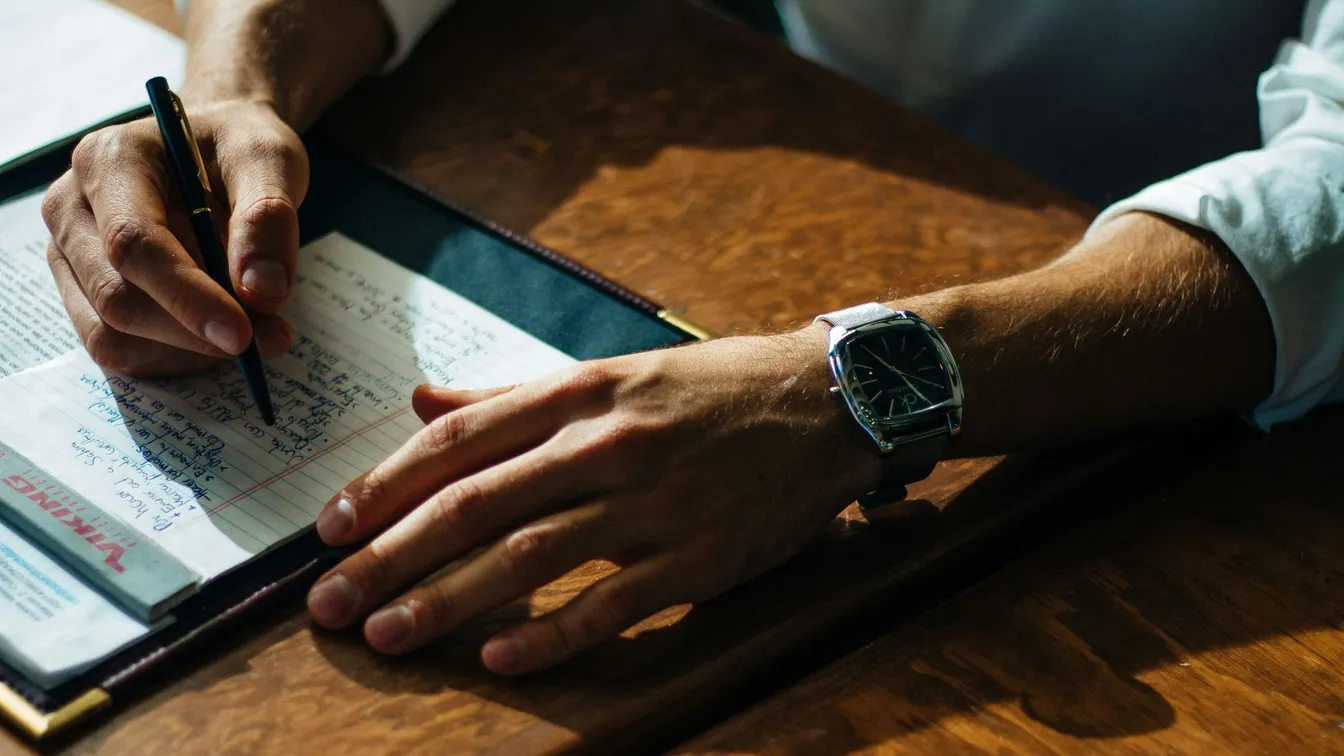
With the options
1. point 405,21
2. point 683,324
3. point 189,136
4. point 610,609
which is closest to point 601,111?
point 405,21

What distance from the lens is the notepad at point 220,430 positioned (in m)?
0.68

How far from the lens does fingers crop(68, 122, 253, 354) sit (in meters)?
0.77

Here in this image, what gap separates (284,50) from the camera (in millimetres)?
1118

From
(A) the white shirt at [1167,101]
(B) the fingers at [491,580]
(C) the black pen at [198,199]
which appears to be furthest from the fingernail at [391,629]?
(A) the white shirt at [1167,101]

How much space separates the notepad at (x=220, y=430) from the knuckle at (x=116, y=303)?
0.15 ft

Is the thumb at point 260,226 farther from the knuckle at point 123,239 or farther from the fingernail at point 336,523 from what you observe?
the fingernail at point 336,523

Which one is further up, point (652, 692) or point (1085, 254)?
point (1085, 254)

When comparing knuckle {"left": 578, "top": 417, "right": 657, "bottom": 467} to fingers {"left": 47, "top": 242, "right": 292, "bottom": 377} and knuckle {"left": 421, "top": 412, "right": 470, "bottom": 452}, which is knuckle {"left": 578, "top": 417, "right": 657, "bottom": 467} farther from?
fingers {"left": 47, "top": 242, "right": 292, "bottom": 377}

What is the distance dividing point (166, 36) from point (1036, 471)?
3.35 feet

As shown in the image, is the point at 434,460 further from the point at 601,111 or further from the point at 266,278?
the point at 601,111

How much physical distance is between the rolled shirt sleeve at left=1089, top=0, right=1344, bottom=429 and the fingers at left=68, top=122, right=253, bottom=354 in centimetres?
75

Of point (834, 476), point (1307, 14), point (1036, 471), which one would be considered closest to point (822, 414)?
point (834, 476)

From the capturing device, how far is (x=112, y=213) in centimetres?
82

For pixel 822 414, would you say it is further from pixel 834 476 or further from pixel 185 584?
pixel 185 584
